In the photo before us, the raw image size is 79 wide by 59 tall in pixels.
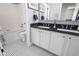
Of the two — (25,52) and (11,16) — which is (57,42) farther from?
(11,16)

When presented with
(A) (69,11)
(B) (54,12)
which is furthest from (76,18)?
(B) (54,12)

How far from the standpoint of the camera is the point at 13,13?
245cm

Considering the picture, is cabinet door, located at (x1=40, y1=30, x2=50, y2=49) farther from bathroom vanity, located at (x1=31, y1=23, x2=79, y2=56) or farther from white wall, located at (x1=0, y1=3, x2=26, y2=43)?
white wall, located at (x1=0, y1=3, x2=26, y2=43)

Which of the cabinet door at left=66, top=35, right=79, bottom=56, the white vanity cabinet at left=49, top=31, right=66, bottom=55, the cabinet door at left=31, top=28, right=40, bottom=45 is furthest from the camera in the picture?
the cabinet door at left=31, top=28, right=40, bottom=45

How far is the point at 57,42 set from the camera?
1.44m

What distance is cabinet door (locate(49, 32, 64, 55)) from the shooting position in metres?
1.36

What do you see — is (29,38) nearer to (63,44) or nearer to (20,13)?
(63,44)

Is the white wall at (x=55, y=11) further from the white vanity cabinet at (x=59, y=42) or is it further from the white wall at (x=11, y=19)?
the white wall at (x=11, y=19)

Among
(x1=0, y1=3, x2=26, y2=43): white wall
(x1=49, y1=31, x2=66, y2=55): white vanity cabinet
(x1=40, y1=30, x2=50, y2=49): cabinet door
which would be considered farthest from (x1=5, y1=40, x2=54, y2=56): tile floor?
(x1=0, y1=3, x2=26, y2=43): white wall

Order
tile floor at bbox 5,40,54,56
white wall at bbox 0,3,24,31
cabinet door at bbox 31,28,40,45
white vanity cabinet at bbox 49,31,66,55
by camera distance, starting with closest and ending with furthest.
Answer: white vanity cabinet at bbox 49,31,66,55
tile floor at bbox 5,40,54,56
cabinet door at bbox 31,28,40,45
white wall at bbox 0,3,24,31

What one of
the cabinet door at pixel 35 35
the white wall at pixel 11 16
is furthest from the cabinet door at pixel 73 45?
the white wall at pixel 11 16

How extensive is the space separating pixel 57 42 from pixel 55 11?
1.22 m

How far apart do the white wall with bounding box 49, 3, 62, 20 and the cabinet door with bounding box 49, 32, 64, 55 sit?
863 mm

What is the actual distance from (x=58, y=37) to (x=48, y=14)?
4.00 feet
